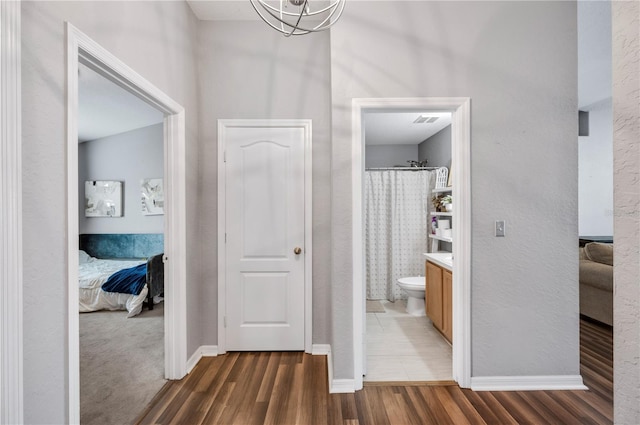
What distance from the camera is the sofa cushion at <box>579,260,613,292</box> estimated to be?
311 centimetres

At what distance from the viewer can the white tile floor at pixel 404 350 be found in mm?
2371

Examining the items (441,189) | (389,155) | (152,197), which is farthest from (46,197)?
(389,155)

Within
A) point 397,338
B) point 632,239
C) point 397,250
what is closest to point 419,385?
point 397,338

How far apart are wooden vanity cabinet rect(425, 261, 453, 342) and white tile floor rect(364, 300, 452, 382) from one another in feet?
0.42

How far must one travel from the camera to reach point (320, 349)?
274 centimetres

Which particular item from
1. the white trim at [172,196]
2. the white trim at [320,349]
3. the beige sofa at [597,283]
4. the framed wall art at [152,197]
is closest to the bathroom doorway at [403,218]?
the white trim at [320,349]

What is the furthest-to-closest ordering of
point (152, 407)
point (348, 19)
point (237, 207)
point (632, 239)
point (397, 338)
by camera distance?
point (397, 338)
point (237, 207)
point (348, 19)
point (152, 407)
point (632, 239)

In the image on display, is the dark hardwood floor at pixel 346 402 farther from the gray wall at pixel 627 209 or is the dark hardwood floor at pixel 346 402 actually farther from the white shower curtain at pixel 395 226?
the white shower curtain at pixel 395 226

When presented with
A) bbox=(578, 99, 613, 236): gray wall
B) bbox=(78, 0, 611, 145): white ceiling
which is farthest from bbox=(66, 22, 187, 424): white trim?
bbox=(578, 99, 613, 236): gray wall

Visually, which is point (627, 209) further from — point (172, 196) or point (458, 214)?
point (172, 196)

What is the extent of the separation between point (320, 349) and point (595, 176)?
5.72 metres

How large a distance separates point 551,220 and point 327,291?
5.82ft

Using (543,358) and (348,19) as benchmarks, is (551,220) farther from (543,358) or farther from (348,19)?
(348,19)

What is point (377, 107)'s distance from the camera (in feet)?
7.22
